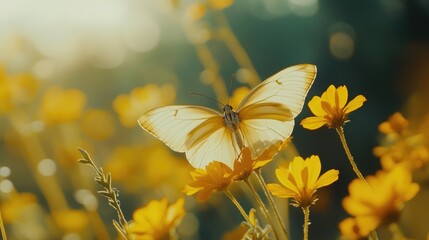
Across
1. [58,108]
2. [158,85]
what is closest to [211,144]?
[58,108]

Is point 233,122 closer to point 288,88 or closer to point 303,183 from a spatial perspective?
point 288,88

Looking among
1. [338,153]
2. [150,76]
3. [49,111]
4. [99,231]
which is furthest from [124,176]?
[150,76]

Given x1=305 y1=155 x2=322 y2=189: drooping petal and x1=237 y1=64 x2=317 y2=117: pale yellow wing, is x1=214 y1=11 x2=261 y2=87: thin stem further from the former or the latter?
x1=305 y1=155 x2=322 y2=189: drooping petal

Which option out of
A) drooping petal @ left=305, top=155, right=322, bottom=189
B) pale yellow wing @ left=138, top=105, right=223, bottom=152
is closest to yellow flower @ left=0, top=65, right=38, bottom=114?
pale yellow wing @ left=138, top=105, right=223, bottom=152

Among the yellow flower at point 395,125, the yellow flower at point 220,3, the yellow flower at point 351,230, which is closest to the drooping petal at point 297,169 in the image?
the yellow flower at point 351,230

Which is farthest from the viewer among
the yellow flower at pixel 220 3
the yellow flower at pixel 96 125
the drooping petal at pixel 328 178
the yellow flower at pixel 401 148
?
the yellow flower at pixel 96 125

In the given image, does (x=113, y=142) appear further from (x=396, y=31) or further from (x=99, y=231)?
(x=99, y=231)

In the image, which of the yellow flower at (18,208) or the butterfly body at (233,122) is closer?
the butterfly body at (233,122)

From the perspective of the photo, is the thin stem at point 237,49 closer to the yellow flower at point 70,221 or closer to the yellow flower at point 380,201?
the yellow flower at point 70,221
